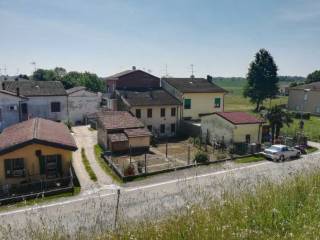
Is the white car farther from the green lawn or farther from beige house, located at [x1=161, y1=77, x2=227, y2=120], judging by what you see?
beige house, located at [x1=161, y1=77, x2=227, y2=120]

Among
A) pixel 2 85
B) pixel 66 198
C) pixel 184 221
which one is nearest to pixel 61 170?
pixel 66 198

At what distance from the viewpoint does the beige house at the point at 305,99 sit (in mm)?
55781

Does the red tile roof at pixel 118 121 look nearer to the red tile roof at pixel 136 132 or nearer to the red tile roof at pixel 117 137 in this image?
the red tile roof at pixel 136 132

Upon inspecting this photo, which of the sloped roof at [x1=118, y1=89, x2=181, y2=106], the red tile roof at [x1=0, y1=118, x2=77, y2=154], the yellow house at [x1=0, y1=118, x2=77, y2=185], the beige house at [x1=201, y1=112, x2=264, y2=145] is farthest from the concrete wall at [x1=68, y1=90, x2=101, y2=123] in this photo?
the yellow house at [x1=0, y1=118, x2=77, y2=185]

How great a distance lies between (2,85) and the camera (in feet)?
131

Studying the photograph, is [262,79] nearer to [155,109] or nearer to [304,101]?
[304,101]

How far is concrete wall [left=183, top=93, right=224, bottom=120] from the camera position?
38156 millimetres

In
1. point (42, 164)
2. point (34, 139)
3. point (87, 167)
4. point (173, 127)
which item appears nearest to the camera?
point (34, 139)

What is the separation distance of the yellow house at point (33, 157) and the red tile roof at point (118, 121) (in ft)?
27.1

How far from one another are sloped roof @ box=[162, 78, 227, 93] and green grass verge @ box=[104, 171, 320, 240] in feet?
104

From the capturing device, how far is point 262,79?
6256 cm

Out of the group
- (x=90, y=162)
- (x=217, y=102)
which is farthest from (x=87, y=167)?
(x=217, y=102)

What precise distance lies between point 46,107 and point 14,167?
20.1 meters

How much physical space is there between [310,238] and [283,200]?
1.58 meters
